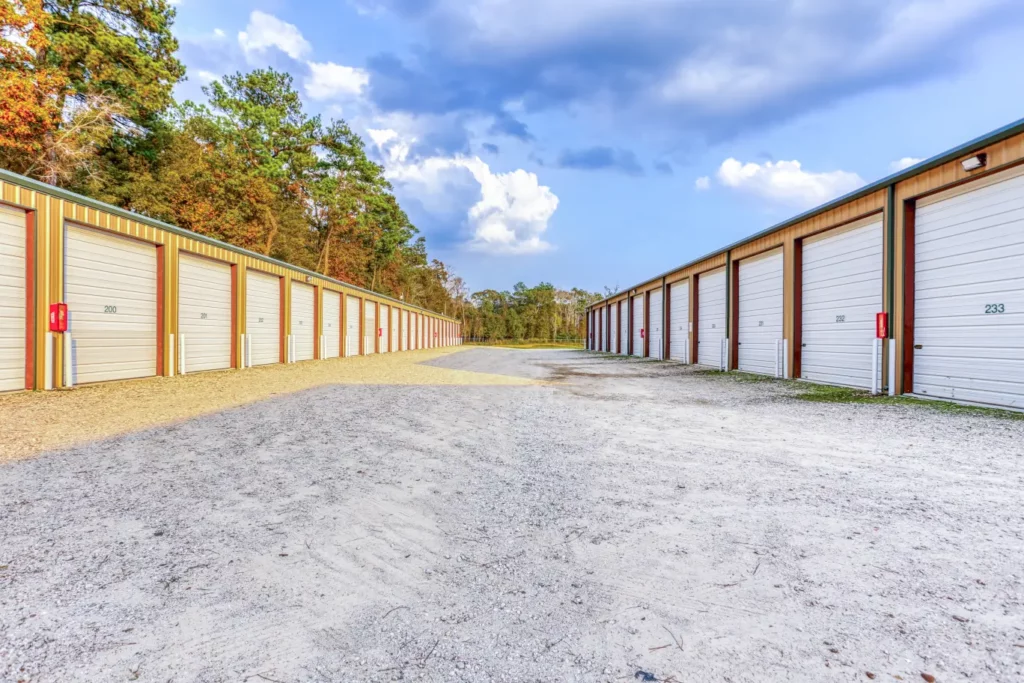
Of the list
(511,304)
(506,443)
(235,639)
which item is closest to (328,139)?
(506,443)

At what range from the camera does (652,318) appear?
983 inches

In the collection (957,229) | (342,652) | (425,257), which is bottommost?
(342,652)

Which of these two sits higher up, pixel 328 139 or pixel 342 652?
pixel 328 139

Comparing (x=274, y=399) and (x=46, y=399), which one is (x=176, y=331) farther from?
(x=274, y=399)

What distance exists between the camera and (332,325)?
23.1 metres

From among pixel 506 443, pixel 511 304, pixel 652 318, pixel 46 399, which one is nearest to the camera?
pixel 506 443

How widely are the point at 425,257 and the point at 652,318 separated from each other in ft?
126

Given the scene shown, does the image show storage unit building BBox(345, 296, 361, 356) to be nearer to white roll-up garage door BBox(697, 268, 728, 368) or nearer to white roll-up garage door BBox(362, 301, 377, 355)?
white roll-up garage door BBox(362, 301, 377, 355)

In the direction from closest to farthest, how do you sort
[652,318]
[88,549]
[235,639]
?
[235,639] → [88,549] → [652,318]

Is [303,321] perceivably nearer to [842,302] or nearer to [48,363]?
[48,363]

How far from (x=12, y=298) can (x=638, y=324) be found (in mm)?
24722

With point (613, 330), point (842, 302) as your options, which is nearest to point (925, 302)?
point (842, 302)

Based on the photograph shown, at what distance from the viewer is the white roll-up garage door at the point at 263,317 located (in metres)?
16.1

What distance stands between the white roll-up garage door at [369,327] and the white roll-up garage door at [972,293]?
948 inches
